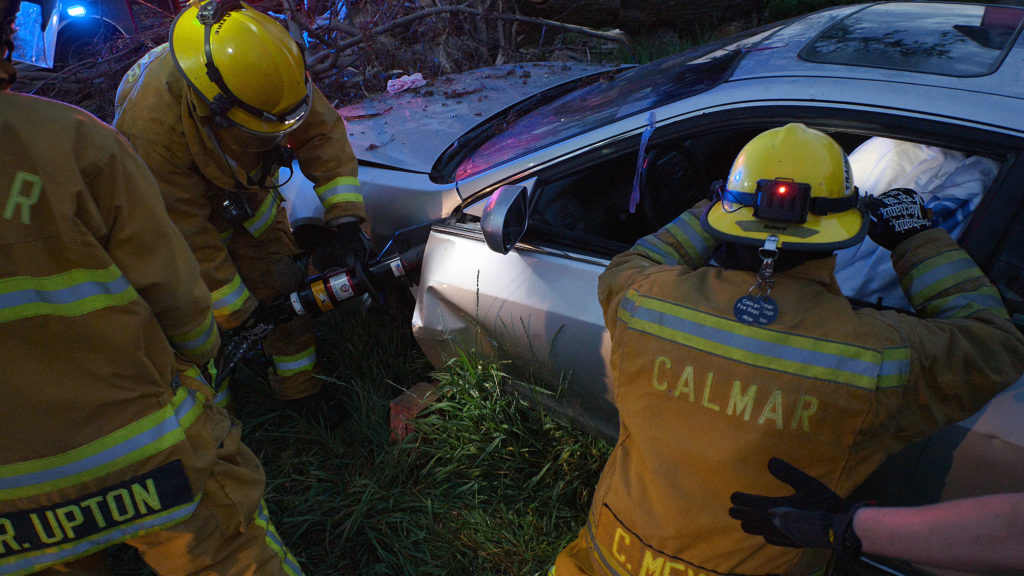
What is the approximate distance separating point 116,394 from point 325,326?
5.91ft

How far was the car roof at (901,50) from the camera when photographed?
1659 millimetres

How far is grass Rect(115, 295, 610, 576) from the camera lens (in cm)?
209

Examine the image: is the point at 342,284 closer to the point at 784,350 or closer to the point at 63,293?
the point at 63,293

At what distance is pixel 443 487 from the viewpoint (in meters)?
2.24

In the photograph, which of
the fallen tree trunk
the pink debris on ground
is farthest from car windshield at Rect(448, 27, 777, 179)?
the fallen tree trunk

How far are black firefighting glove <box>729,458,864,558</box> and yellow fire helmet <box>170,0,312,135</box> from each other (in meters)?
1.79

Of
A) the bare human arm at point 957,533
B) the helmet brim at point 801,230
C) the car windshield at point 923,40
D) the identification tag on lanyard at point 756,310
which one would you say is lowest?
the bare human arm at point 957,533

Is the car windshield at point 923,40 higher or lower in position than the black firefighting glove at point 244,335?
higher

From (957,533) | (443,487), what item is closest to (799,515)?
(957,533)

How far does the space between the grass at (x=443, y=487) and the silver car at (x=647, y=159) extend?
165mm

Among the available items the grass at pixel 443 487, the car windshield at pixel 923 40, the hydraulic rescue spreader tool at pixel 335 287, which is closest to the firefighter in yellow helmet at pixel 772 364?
the car windshield at pixel 923 40

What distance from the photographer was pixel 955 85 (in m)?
1.61

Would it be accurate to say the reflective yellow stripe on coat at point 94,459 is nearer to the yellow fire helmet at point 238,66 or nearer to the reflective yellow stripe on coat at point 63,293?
the reflective yellow stripe on coat at point 63,293

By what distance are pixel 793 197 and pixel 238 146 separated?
1.80m
